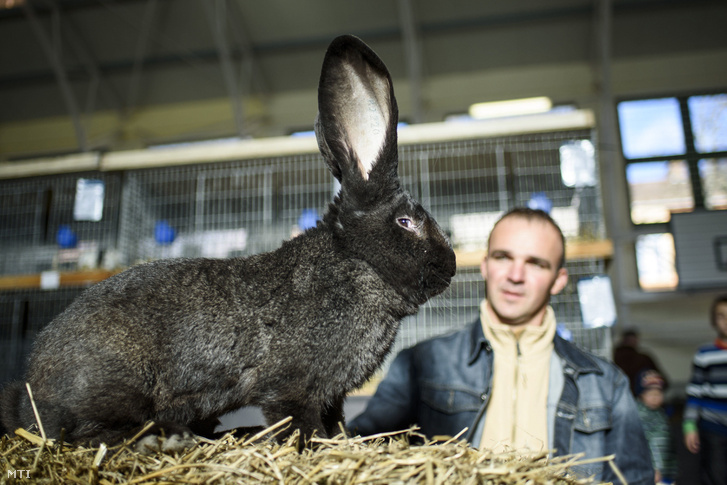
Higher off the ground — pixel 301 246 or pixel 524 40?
pixel 524 40

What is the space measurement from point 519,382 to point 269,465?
126cm

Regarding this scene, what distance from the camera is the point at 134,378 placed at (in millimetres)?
815

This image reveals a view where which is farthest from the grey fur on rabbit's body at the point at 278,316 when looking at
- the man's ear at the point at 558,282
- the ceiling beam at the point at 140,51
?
the ceiling beam at the point at 140,51

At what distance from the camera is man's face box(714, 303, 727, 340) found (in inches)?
157

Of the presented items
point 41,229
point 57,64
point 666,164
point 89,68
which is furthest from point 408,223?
point 89,68

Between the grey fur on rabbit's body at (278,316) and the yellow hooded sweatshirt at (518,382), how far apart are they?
908 millimetres

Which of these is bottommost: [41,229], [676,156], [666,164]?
[41,229]

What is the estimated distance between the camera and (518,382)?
182 cm

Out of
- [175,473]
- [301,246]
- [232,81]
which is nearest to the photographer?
[175,473]

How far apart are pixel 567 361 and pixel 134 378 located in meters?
1.50

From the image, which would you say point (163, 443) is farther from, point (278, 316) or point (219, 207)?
point (219, 207)

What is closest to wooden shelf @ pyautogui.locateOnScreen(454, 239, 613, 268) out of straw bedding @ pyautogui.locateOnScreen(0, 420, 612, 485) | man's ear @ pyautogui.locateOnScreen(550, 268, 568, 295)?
man's ear @ pyautogui.locateOnScreen(550, 268, 568, 295)

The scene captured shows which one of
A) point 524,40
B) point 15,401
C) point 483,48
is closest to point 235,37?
point 483,48

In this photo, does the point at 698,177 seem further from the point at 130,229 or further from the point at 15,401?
the point at 15,401
